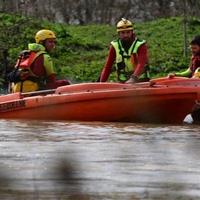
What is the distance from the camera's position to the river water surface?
3.15 m

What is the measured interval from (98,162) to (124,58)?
5104 mm

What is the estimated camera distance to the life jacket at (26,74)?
918cm

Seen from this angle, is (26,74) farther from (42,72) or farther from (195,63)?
(195,63)

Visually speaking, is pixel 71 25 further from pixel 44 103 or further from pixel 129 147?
pixel 129 147

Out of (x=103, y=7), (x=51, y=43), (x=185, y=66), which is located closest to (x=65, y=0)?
(x=103, y=7)

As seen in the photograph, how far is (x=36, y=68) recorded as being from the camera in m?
9.25

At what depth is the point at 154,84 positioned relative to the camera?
28.5 feet

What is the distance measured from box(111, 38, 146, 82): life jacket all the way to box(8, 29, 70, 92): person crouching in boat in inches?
30.8

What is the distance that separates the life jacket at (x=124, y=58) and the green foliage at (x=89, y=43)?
30.5ft

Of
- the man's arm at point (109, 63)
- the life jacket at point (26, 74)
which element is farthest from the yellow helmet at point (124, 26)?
the life jacket at point (26, 74)

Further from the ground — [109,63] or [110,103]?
[109,63]

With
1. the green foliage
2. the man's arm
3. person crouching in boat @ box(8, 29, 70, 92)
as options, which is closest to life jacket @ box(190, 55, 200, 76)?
the man's arm

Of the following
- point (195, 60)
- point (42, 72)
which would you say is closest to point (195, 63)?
point (195, 60)

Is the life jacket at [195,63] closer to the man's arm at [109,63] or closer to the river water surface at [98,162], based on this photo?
the man's arm at [109,63]
